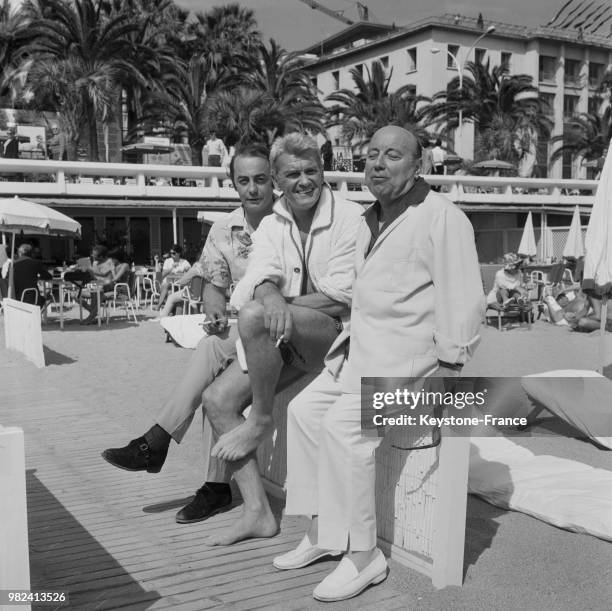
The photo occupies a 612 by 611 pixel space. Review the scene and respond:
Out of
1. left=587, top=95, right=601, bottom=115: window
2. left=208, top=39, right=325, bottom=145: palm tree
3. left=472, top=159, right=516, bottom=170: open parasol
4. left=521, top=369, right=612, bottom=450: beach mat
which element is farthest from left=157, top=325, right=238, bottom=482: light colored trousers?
left=587, top=95, right=601, bottom=115: window

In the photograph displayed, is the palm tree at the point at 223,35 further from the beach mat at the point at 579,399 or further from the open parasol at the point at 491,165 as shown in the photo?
the beach mat at the point at 579,399

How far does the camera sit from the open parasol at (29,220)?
13.6 meters

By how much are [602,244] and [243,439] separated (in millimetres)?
4451

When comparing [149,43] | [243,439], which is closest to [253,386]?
[243,439]

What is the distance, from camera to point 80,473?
4.57 meters

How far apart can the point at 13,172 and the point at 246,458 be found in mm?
21920

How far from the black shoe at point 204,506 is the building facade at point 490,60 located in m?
44.5

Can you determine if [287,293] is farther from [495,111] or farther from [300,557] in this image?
[495,111]

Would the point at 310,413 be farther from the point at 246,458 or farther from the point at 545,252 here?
the point at 545,252

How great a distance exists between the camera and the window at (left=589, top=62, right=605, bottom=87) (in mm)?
56281

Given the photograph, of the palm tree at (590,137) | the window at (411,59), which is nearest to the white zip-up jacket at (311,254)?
the palm tree at (590,137)

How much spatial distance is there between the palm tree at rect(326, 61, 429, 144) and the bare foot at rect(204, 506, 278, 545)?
37447mm

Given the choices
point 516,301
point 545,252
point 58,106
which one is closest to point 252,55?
point 58,106

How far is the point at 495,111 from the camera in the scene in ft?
145
